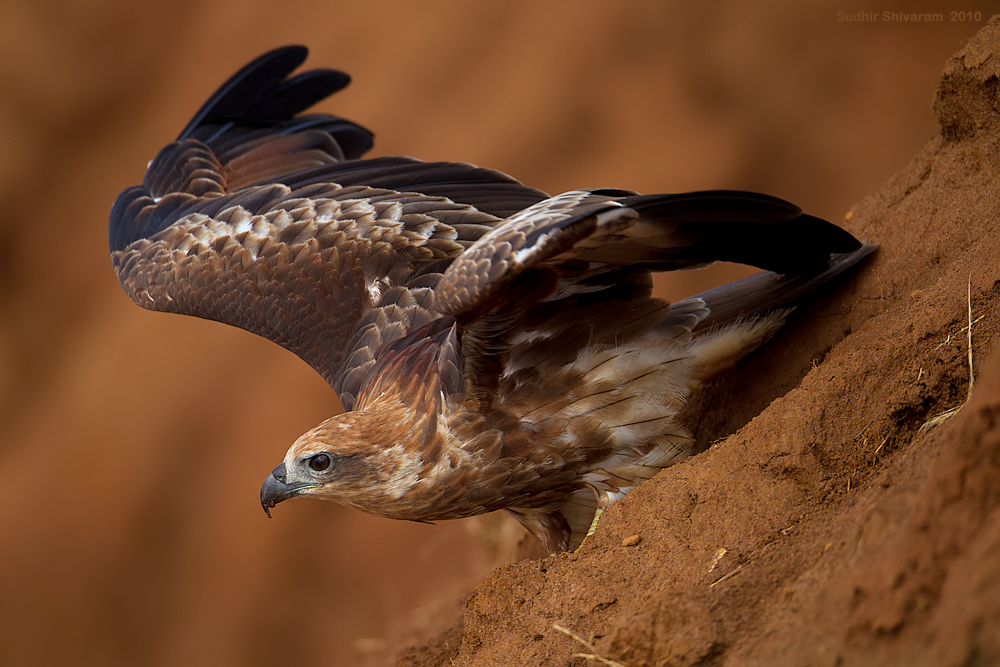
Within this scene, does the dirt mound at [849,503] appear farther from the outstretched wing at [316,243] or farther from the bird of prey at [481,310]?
the outstretched wing at [316,243]

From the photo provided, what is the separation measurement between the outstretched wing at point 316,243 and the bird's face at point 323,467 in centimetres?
69

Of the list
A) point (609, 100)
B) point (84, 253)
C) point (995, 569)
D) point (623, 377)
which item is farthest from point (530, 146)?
point (995, 569)

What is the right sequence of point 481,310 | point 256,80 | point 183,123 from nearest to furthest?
point 481,310, point 256,80, point 183,123

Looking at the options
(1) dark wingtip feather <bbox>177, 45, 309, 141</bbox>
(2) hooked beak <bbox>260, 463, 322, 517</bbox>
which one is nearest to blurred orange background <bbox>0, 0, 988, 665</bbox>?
(1) dark wingtip feather <bbox>177, 45, 309, 141</bbox>

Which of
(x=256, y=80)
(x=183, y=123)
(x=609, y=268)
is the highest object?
(x=183, y=123)

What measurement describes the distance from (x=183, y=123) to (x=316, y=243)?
912cm

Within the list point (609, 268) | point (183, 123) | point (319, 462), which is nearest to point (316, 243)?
point (319, 462)

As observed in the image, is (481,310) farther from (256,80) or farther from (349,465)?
(256,80)

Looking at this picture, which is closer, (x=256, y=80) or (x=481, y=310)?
(x=481, y=310)

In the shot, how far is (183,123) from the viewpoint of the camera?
40.6 feet

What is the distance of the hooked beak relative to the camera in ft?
11.3

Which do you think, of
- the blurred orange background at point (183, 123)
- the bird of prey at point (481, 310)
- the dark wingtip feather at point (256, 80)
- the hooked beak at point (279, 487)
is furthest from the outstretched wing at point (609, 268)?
the blurred orange background at point (183, 123)

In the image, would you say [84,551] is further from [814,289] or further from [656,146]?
[814,289]

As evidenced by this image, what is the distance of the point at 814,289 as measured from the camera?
140 inches
